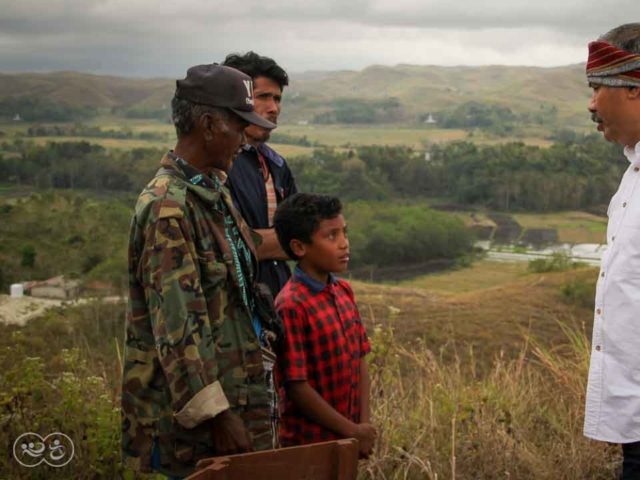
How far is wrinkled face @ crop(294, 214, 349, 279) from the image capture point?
8.61 ft

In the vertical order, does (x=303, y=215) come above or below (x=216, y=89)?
below

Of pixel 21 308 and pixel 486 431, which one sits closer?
pixel 486 431

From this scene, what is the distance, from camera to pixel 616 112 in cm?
230

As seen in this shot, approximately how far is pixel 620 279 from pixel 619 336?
162mm

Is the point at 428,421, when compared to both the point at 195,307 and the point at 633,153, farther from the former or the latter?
the point at 195,307

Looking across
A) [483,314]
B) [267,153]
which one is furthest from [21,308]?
[267,153]

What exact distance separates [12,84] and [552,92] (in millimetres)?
105959

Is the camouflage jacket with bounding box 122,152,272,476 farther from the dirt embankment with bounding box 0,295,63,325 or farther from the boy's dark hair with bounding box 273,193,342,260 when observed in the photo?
the dirt embankment with bounding box 0,295,63,325

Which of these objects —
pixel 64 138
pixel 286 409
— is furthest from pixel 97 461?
pixel 64 138

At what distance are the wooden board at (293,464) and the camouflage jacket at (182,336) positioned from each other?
0.16 meters

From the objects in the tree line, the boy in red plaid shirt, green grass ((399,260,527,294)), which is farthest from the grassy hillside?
green grass ((399,260,527,294))

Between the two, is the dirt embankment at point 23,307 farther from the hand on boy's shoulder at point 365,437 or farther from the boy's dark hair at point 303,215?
the hand on boy's shoulder at point 365,437

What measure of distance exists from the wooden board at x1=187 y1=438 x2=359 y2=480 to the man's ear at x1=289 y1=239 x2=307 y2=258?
0.86 meters

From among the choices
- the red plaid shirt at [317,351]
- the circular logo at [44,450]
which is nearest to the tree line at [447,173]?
the circular logo at [44,450]
